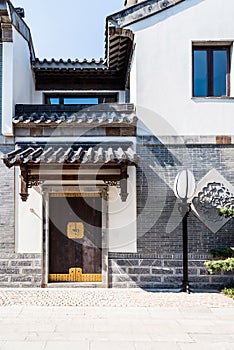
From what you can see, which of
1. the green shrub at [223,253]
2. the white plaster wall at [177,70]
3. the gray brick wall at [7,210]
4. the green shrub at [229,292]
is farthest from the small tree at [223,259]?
the gray brick wall at [7,210]

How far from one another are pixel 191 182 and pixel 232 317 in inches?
116

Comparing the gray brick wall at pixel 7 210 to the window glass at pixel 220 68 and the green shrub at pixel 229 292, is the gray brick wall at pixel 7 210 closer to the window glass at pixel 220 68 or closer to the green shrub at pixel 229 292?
the green shrub at pixel 229 292

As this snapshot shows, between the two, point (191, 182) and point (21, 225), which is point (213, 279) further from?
point (21, 225)

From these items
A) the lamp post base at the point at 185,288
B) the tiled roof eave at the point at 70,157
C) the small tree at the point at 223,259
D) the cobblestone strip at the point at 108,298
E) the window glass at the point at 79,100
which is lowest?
the cobblestone strip at the point at 108,298

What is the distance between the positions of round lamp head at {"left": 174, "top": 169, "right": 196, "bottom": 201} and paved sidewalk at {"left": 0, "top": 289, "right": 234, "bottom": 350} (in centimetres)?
207

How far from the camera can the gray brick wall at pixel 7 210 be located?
9.77m

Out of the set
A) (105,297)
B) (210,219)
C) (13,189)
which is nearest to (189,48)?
(210,219)

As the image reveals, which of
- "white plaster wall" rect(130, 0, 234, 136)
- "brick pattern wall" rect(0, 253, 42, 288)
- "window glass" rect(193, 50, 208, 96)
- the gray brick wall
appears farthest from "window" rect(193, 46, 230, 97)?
"brick pattern wall" rect(0, 253, 42, 288)

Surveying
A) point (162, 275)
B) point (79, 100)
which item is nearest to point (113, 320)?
point (162, 275)

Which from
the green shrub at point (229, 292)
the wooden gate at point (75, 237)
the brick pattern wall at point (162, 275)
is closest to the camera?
the green shrub at point (229, 292)

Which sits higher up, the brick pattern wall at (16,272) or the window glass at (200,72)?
the window glass at (200,72)

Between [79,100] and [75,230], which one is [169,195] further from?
[79,100]

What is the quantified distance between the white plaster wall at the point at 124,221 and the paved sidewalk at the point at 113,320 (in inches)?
39.5

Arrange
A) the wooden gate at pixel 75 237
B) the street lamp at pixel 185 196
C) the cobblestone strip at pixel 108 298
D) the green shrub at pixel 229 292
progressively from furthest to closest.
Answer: the wooden gate at pixel 75 237 → the street lamp at pixel 185 196 → the green shrub at pixel 229 292 → the cobblestone strip at pixel 108 298
